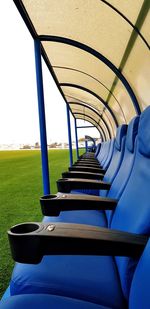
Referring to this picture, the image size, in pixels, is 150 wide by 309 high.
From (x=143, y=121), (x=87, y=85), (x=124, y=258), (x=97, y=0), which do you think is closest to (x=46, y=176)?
(x=97, y=0)

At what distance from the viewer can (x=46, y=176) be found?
3232 millimetres

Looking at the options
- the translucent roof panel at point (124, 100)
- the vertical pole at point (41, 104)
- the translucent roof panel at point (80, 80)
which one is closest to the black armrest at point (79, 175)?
the vertical pole at point (41, 104)

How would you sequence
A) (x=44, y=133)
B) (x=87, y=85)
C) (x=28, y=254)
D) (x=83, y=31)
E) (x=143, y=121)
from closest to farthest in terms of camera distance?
(x=28, y=254), (x=143, y=121), (x=83, y=31), (x=44, y=133), (x=87, y=85)

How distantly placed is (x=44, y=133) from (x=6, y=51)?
7.14 ft

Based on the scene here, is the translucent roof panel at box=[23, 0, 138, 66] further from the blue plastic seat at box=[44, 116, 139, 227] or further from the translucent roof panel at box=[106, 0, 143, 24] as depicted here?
the blue plastic seat at box=[44, 116, 139, 227]

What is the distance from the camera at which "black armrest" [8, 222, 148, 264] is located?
817 mm

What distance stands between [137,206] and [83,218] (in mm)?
730

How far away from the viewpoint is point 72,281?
91cm

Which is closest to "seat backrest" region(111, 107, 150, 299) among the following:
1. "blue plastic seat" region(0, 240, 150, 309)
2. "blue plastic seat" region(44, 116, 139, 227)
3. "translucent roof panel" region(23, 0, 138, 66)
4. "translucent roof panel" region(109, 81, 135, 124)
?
"blue plastic seat" region(0, 240, 150, 309)

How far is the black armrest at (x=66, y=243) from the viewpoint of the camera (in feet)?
2.68

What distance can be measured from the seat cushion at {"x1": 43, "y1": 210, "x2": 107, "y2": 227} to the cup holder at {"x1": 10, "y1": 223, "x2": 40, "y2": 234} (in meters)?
0.68

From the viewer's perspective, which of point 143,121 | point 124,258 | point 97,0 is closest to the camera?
point 124,258

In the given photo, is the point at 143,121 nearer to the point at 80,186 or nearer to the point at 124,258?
the point at 124,258

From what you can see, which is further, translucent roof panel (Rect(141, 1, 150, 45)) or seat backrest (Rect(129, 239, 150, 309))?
translucent roof panel (Rect(141, 1, 150, 45))
